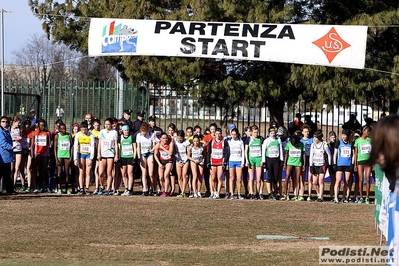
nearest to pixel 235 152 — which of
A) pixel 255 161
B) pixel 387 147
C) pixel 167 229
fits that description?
pixel 255 161

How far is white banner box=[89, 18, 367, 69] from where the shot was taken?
66.8 feet

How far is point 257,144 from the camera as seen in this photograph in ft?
67.6

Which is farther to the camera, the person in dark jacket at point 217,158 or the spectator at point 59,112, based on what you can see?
the spectator at point 59,112

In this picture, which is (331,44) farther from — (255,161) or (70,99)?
(70,99)

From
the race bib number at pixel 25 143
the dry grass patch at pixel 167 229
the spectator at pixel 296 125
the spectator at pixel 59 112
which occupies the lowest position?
the dry grass patch at pixel 167 229

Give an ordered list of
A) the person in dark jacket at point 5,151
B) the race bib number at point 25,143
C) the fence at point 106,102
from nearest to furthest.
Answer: the person in dark jacket at point 5,151 → the race bib number at point 25,143 → the fence at point 106,102

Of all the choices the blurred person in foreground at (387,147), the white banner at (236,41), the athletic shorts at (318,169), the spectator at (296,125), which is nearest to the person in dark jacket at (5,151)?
the white banner at (236,41)

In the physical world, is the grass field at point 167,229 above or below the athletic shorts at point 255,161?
below

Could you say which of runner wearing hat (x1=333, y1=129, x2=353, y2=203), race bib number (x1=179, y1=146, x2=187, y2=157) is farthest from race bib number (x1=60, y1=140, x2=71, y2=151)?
runner wearing hat (x1=333, y1=129, x2=353, y2=203)

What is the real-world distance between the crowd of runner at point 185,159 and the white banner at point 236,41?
190 cm

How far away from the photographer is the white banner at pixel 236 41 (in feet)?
66.8

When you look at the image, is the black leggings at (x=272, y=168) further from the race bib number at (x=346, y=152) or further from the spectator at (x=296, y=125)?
the spectator at (x=296, y=125)

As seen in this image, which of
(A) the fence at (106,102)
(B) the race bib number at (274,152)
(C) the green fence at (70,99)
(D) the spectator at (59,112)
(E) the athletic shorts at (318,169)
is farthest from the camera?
(D) the spectator at (59,112)

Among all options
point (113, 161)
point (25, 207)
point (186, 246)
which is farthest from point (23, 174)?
point (186, 246)
